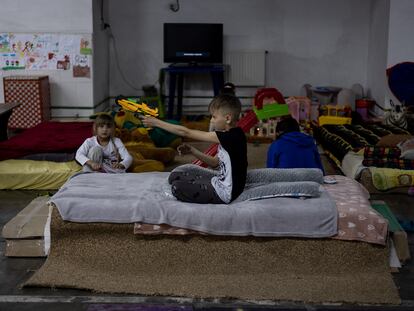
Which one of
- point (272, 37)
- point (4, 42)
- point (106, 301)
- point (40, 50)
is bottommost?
point (106, 301)

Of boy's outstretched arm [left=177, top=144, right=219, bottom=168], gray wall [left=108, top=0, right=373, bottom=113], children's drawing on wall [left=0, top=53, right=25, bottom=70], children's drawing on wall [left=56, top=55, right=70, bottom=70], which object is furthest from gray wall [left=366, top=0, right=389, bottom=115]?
boy's outstretched arm [left=177, top=144, right=219, bottom=168]

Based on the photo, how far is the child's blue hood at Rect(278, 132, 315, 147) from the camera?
4.94 metres

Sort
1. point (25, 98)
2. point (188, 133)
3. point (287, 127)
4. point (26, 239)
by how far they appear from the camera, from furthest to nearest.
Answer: point (25, 98) → point (287, 127) → point (26, 239) → point (188, 133)

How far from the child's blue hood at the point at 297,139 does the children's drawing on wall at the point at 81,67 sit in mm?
5318

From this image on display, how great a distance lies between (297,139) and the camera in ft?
16.3

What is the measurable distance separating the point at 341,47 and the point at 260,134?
3.23 meters

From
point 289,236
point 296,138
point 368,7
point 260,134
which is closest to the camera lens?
point 289,236

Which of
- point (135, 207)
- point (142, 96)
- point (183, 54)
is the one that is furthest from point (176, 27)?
point (135, 207)

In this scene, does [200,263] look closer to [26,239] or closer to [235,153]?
[235,153]

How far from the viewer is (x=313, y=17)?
1088cm

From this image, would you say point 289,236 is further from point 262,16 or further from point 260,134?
point 262,16

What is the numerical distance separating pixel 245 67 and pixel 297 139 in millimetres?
6077

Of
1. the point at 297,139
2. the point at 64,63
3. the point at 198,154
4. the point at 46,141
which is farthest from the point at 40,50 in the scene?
the point at 198,154

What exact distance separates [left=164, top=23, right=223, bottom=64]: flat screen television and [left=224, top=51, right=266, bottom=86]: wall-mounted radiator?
535 mm
